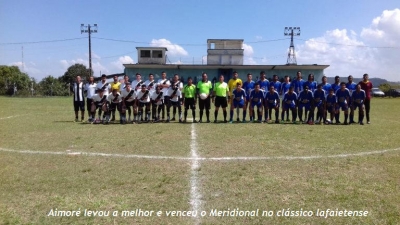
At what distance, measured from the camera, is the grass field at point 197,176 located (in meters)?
4.67

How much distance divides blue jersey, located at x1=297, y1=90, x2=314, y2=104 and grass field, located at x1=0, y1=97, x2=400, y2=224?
366 centimetres

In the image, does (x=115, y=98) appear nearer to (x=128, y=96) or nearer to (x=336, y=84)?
(x=128, y=96)

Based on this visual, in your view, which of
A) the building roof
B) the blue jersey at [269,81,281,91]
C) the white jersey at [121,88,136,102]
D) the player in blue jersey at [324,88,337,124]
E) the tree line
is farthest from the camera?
the tree line

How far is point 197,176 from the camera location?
242 inches

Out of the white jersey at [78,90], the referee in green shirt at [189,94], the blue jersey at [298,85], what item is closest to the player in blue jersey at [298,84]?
the blue jersey at [298,85]

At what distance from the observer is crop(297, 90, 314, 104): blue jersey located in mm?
14234

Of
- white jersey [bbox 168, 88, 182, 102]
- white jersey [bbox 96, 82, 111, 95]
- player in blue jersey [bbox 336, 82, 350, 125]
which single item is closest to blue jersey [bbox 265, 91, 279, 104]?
player in blue jersey [bbox 336, 82, 350, 125]

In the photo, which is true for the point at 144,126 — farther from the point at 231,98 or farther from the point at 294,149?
the point at 294,149

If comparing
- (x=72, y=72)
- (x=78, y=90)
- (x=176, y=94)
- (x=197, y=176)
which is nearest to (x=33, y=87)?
(x=72, y=72)

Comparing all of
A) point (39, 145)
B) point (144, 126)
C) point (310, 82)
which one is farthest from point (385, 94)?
point (39, 145)

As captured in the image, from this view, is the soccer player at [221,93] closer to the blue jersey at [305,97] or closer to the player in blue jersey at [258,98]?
the player in blue jersey at [258,98]

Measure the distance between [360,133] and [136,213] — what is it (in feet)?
30.0

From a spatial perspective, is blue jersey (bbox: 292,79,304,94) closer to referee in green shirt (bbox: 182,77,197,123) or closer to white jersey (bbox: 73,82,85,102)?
referee in green shirt (bbox: 182,77,197,123)

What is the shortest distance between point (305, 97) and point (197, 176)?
9317mm
